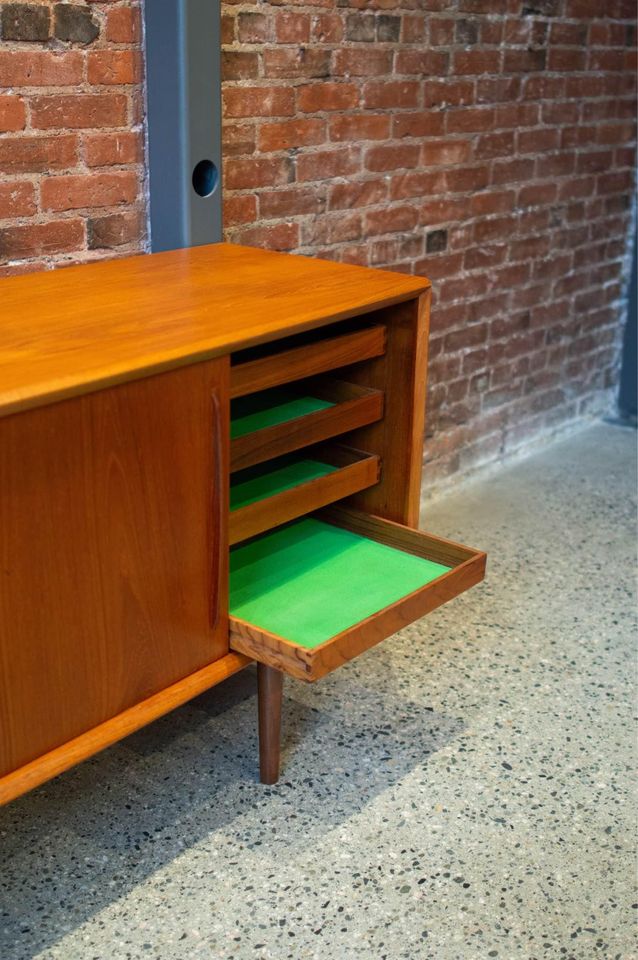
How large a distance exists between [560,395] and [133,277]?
218 centimetres

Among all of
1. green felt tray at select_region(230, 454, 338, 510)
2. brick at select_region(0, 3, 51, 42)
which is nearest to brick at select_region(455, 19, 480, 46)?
brick at select_region(0, 3, 51, 42)

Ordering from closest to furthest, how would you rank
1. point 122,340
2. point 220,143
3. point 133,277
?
1. point 122,340
2. point 133,277
3. point 220,143

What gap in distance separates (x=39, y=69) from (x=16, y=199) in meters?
0.24

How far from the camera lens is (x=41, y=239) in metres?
2.18

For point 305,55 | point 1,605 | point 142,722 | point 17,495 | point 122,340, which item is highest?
point 305,55

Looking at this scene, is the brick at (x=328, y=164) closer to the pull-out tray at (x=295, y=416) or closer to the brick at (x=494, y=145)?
the brick at (x=494, y=145)

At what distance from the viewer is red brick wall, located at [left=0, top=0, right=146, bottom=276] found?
6.75ft

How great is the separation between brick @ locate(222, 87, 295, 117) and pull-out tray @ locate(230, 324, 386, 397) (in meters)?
0.66

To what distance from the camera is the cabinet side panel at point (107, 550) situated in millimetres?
1486

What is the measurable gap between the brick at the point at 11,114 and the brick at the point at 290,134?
0.61 meters

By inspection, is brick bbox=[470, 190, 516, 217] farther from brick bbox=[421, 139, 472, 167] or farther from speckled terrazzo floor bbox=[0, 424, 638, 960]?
speckled terrazzo floor bbox=[0, 424, 638, 960]

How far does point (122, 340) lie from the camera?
1.64 metres

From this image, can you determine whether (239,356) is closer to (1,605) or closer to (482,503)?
(1,605)

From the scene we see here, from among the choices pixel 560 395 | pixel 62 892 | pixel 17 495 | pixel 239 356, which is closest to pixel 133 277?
pixel 239 356
